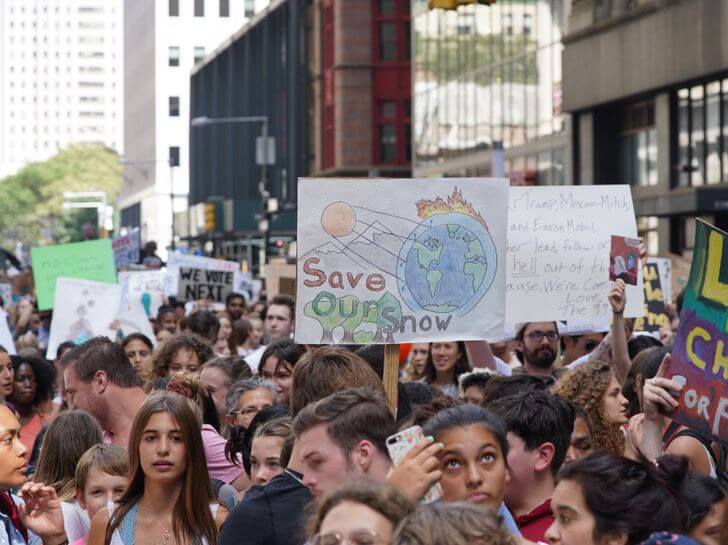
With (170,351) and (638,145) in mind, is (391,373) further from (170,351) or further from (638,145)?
(638,145)

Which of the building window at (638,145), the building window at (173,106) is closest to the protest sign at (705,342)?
the building window at (638,145)

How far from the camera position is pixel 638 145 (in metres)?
38.9

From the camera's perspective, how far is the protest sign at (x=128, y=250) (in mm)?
30250

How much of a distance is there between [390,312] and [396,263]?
9.3 inches

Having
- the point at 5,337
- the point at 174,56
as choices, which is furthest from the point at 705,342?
the point at 174,56

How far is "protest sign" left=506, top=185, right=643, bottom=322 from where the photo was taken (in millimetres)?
11648

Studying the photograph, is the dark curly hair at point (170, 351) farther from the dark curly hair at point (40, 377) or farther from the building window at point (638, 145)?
the building window at point (638, 145)

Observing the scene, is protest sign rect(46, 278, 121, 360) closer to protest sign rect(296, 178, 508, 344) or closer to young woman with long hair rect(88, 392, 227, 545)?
protest sign rect(296, 178, 508, 344)

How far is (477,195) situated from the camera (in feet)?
28.8

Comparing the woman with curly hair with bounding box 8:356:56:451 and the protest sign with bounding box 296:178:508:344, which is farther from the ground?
the protest sign with bounding box 296:178:508:344

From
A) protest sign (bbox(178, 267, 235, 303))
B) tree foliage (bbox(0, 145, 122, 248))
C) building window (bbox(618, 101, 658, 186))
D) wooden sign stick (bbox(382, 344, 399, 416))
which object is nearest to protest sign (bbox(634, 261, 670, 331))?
wooden sign stick (bbox(382, 344, 399, 416))

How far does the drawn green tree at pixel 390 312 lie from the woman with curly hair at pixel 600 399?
0.80m

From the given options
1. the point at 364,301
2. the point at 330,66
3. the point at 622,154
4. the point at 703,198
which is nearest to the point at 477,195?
the point at 364,301

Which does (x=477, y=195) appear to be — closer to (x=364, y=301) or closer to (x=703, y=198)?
(x=364, y=301)
